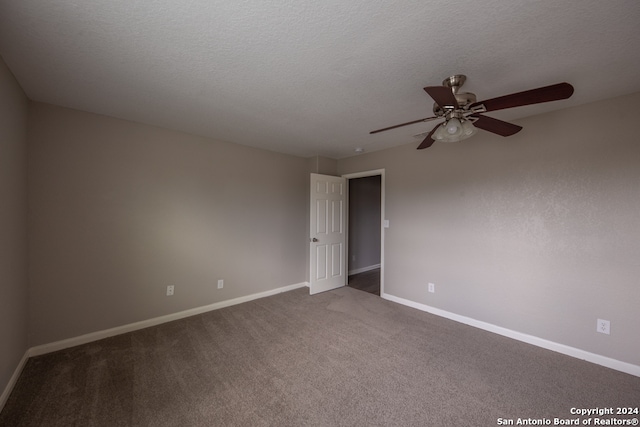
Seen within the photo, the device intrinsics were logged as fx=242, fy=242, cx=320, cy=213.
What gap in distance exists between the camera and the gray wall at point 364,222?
536 cm

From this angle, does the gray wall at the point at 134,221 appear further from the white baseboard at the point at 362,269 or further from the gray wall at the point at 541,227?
the gray wall at the point at 541,227

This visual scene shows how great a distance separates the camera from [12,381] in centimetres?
184

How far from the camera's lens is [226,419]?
1.59m

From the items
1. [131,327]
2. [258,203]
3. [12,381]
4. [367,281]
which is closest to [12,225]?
[12,381]

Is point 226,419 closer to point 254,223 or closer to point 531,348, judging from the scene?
point 254,223

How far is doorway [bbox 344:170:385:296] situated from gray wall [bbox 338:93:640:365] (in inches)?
73.6

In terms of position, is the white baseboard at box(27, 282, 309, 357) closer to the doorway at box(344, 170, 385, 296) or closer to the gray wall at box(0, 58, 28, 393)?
the gray wall at box(0, 58, 28, 393)

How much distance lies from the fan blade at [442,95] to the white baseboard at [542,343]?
257 cm

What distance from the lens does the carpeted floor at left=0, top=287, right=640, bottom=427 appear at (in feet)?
5.32

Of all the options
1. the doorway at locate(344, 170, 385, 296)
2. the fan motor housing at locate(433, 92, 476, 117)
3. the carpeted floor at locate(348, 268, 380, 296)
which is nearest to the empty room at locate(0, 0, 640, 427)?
the fan motor housing at locate(433, 92, 476, 117)

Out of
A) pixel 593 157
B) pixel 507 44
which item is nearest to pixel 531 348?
pixel 593 157

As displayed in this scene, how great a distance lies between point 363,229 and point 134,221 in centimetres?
419

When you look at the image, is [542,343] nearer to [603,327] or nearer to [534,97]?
[603,327]

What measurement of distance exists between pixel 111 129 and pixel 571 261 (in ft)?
16.1
